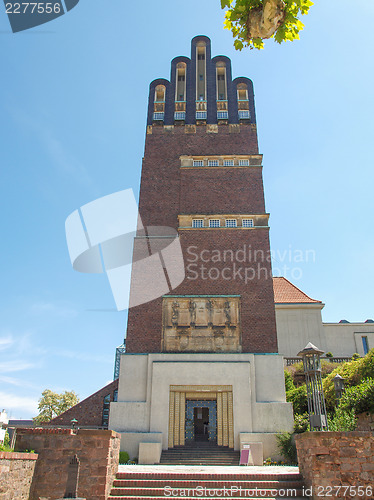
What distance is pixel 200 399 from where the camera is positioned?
808 inches

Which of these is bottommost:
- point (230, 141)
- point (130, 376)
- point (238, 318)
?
point (130, 376)

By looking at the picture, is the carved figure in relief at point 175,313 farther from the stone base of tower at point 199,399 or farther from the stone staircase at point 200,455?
the stone staircase at point 200,455

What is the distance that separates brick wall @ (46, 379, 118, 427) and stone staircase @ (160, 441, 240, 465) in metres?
5.93

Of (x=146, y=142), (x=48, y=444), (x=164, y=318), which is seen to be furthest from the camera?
(x=146, y=142)

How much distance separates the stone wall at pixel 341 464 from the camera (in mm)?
8758

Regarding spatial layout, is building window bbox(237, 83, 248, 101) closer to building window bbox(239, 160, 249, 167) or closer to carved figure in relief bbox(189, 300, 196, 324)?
building window bbox(239, 160, 249, 167)

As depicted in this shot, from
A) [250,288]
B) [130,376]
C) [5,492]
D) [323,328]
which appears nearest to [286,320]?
[323,328]

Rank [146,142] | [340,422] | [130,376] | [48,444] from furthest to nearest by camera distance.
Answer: [146,142] → [130,376] → [340,422] → [48,444]

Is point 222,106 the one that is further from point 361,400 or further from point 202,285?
point 361,400

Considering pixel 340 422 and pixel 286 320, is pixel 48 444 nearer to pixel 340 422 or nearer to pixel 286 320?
pixel 340 422

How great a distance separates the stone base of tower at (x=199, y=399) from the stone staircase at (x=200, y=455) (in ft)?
1.76

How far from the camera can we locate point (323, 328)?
29047 mm

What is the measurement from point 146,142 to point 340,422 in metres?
22.5

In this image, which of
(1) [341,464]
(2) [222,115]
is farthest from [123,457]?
(2) [222,115]
